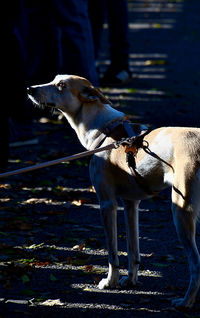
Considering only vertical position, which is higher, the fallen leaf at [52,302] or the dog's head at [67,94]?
the dog's head at [67,94]

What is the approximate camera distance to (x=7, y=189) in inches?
270

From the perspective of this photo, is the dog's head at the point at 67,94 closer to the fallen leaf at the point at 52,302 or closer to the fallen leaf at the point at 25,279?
the fallen leaf at the point at 25,279

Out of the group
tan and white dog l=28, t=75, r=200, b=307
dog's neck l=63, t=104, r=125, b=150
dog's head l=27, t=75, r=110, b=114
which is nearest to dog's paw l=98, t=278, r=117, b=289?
tan and white dog l=28, t=75, r=200, b=307

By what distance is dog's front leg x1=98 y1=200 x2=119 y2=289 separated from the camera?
4559mm

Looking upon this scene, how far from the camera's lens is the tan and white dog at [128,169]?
4027mm

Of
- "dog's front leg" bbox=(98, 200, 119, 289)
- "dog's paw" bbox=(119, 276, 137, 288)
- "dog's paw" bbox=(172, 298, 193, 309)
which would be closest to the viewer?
"dog's paw" bbox=(172, 298, 193, 309)

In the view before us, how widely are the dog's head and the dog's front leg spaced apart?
723 millimetres

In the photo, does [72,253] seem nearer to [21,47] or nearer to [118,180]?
[118,180]

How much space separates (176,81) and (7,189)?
573 centimetres

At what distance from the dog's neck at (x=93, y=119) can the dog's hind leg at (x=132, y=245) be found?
52cm

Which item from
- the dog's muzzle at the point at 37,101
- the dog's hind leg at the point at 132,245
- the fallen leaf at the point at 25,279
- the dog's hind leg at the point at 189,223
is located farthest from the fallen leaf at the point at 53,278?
the dog's muzzle at the point at 37,101

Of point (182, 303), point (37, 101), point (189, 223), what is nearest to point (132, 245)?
point (182, 303)

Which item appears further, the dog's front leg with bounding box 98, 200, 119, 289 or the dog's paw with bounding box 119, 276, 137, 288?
the dog's paw with bounding box 119, 276, 137, 288

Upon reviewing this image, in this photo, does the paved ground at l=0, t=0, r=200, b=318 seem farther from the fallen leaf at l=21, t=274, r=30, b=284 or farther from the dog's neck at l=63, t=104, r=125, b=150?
the dog's neck at l=63, t=104, r=125, b=150
